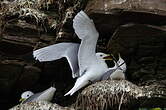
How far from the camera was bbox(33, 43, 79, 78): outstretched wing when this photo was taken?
553 cm

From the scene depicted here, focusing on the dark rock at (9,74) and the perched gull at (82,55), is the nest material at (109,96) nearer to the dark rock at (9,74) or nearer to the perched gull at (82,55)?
the perched gull at (82,55)

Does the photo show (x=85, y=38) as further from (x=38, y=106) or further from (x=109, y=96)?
(x=38, y=106)

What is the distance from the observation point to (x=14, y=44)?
212 inches

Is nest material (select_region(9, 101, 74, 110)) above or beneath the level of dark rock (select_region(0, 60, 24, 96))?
beneath

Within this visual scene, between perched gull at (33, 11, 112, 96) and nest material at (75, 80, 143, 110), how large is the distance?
0.25 metres

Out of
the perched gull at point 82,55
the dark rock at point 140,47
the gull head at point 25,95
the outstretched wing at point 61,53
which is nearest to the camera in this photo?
the dark rock at point 140,47

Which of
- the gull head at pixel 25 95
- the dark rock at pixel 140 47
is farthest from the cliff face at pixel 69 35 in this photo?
the gull head at pixel 25 95

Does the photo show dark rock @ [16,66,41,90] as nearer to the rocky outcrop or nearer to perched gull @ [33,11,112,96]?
perched gull @ [33,11,112,96]

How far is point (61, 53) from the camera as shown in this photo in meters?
5.71

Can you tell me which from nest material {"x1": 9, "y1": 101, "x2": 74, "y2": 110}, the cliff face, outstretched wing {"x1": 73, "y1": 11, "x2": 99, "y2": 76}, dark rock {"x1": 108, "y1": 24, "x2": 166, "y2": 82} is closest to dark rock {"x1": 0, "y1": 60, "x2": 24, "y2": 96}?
the cliff face

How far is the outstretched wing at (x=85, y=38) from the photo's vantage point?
532 cm

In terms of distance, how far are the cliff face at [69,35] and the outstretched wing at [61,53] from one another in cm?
6

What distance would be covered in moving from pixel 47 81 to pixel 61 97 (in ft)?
0.88

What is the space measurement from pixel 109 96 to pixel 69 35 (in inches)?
35.5
